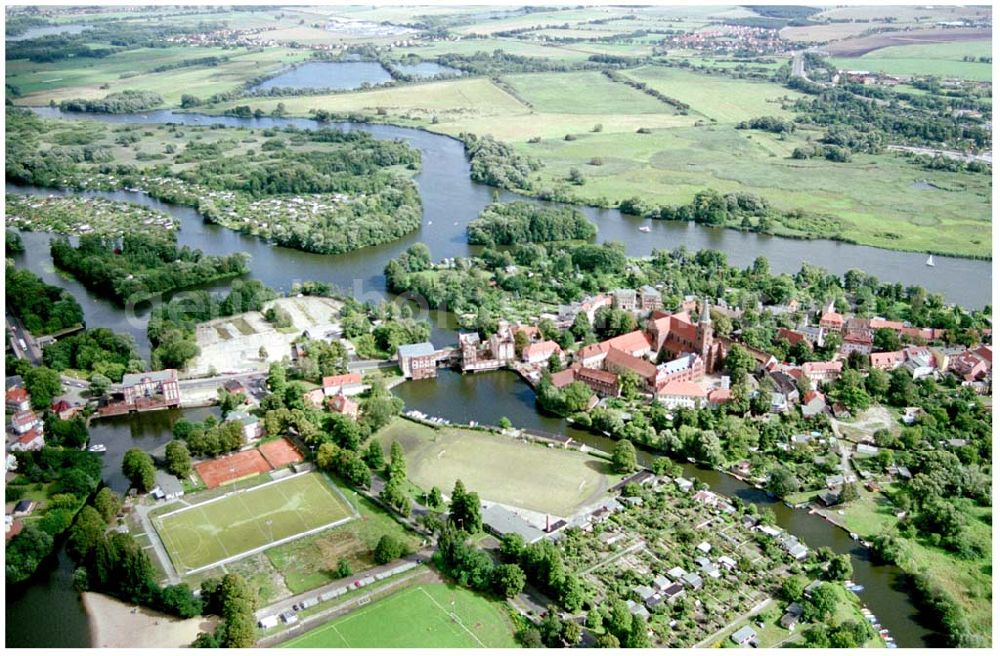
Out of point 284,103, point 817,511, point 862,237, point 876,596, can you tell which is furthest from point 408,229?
point 284,103

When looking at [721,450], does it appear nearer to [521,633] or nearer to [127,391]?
[521,633]

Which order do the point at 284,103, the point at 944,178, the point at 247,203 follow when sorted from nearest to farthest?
the point at 247,203, the point at 944,178, the point at 284,103

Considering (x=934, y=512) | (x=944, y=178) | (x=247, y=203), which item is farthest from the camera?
(x=944, y=178)

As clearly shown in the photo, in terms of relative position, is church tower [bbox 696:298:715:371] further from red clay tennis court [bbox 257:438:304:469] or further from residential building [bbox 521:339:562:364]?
red clay tennis court [bbox 257:438:304:469]

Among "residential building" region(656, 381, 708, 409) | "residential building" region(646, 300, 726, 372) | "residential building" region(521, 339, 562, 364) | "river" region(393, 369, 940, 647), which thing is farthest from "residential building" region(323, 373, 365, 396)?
"residential building" region(646, 300, 726, 372)

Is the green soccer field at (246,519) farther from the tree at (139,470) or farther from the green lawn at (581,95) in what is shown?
the green lawn at (581,95)

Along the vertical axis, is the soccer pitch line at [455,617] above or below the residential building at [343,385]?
below

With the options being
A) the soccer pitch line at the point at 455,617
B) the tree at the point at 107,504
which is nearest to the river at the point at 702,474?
the soccer pitch line at the point at 455,617
